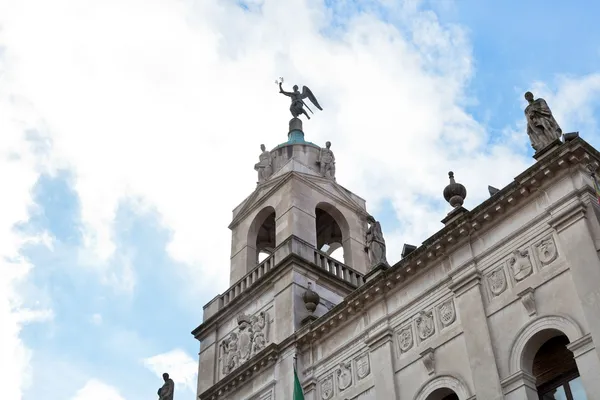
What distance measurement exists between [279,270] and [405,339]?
6.62 metres

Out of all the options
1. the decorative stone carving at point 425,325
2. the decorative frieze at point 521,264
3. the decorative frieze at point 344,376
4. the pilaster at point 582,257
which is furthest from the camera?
the decorative frieze at point 344,376

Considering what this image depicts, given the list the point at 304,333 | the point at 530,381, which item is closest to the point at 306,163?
the point at 304,333

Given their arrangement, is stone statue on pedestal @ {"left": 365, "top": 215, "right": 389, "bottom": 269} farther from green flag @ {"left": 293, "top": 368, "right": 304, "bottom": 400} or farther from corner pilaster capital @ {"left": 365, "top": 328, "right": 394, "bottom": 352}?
green flag @ {"left": 293, "top": 368, "right": 304, "bottom": 400}

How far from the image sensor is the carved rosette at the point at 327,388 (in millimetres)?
22422

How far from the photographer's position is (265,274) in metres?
27.0

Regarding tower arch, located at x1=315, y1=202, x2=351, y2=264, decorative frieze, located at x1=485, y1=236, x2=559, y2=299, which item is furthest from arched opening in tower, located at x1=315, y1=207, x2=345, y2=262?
decorative frieze, located at x1=485, y1=236, x2=559, y2=299

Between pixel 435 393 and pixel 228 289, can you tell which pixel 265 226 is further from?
Result: pixel 435 393

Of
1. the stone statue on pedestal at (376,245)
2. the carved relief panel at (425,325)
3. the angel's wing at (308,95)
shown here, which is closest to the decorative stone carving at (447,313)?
the carved relief panel at (425,325)

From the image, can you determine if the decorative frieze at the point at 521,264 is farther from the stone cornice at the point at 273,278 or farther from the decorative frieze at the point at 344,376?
the stone cornice at the point at 273,278

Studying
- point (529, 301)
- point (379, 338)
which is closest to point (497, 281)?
point (529, 301)

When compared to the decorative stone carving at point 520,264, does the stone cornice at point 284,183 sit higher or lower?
higher

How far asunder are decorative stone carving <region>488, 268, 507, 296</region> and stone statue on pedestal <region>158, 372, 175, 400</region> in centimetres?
1344

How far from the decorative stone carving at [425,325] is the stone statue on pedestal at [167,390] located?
36.5ft

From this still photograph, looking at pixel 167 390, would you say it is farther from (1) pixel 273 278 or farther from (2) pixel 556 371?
(2) pixel 556 371
